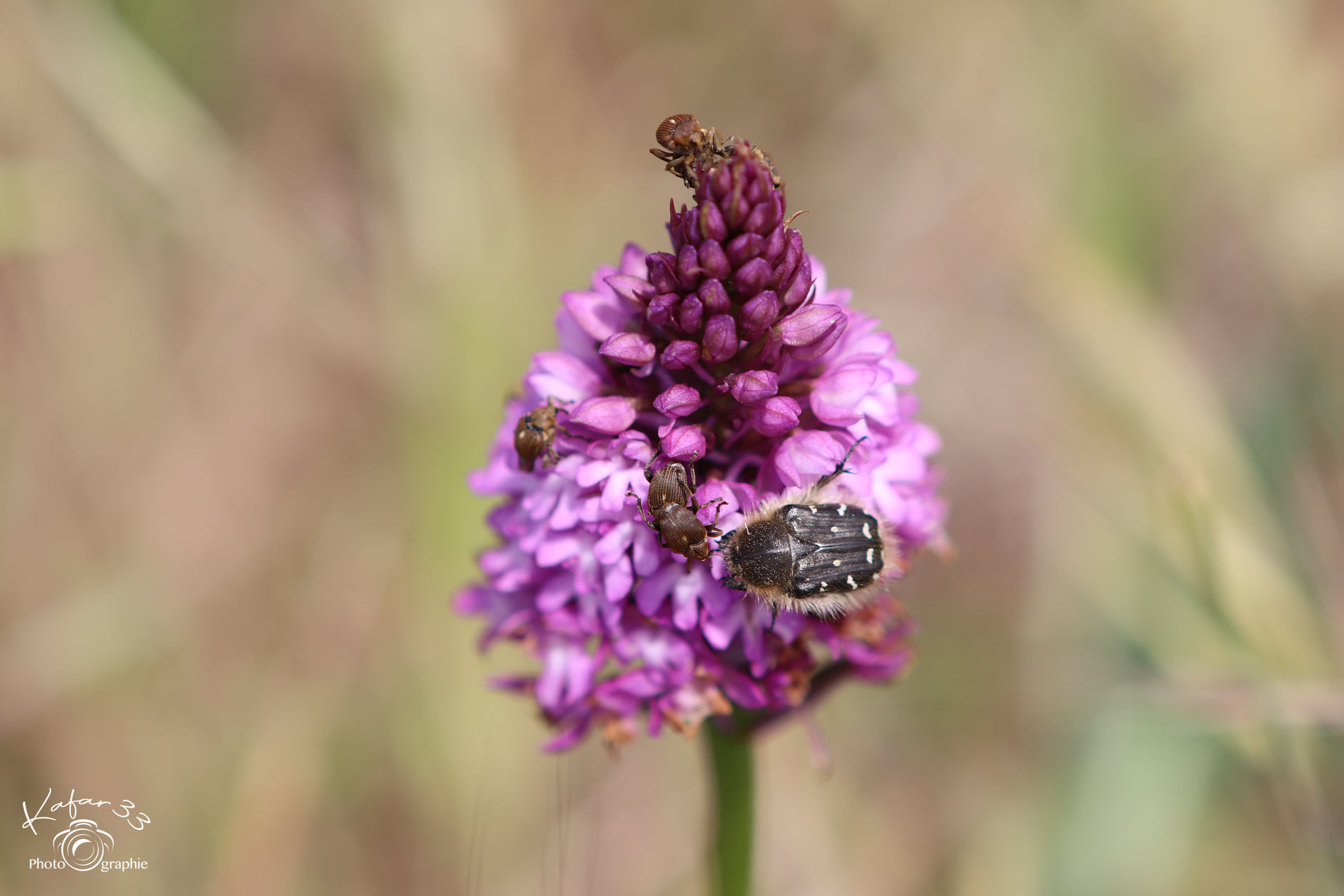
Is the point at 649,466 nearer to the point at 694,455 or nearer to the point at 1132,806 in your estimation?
the point at 694,455

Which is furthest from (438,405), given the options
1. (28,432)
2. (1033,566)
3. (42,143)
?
(1033,566)

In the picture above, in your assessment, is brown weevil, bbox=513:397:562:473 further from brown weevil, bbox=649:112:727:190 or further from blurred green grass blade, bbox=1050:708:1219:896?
blurred green grass blade, bbox=1050:708:1219:896

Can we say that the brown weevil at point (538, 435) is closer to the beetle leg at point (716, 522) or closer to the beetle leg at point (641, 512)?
the beetle leg at point (641, 512)

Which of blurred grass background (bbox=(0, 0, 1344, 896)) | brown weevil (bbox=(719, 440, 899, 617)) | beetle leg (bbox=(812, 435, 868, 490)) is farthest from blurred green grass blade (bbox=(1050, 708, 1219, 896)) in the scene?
beetle leg (bbox=(812, 435, 868, 490))

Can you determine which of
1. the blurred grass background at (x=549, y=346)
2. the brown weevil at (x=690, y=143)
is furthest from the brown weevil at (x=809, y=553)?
the blurred grass background at (x=549, y=346)

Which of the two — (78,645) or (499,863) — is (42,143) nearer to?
(78,645)
